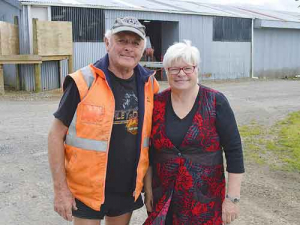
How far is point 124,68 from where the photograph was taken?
101 inches

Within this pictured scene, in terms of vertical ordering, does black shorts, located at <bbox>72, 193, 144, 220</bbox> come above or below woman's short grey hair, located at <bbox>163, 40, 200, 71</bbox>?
below

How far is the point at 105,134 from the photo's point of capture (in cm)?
244

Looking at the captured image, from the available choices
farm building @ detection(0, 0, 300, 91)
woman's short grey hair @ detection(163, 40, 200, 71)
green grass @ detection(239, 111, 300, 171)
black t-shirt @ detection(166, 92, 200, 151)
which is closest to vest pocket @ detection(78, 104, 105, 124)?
black t-shirt @ detection(166, 92, 200, 151)

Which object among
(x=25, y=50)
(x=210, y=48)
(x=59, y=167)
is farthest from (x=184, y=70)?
(x=210, y=48)

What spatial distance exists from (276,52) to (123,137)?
23.7 m

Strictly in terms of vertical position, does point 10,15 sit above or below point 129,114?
above

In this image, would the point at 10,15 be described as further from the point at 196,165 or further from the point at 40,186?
the point at 196,165

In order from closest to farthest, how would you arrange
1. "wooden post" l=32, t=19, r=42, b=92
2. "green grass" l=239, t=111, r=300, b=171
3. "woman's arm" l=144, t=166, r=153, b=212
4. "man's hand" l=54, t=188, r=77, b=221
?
1. "man's hand" l=54, t=188, r=77, b=221
2. "woman's arm" l=144, t=166, r=153, b=212
3. "green grass" l=239, t=111, r=300, b=171
4. "wooden post" l=32, t=19, r=42, b=92

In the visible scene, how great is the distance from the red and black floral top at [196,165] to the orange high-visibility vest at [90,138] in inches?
15.3

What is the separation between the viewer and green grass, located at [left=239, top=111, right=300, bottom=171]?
605cm

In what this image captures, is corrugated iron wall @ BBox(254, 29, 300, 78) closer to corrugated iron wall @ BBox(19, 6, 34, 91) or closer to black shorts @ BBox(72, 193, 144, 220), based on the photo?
corrugated iron wall @ BBox(19, 6, 34, 91)

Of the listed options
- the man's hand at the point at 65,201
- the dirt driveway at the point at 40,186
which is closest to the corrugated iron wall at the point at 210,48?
the dirt driveway at the point at 40,186

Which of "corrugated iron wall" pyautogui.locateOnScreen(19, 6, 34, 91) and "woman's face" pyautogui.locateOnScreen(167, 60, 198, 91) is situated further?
"corrugated iron wall" pyautogui.locateOnScreen(19, 6, 34, 91)

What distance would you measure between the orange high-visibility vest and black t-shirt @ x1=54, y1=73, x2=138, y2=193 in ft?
0.22
